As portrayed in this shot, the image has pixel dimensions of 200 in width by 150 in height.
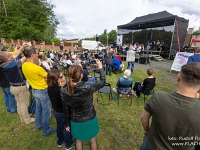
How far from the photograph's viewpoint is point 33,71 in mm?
2131

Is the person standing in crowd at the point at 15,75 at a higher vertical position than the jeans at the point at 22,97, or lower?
higher

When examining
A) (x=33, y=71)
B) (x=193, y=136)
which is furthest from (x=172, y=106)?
(x=33, y=71)

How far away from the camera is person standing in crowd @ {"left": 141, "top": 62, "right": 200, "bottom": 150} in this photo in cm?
90

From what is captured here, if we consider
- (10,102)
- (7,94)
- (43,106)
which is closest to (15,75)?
(43,106)

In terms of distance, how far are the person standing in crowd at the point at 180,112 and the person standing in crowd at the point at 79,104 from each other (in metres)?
0.81

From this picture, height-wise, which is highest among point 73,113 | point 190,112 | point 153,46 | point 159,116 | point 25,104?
point 153,46

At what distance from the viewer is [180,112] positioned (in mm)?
912

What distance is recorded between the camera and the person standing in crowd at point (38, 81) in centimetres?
215

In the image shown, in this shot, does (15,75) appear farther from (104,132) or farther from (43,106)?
(104,132)

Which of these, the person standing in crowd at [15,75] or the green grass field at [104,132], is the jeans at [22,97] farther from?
the green grass field at [104,132]

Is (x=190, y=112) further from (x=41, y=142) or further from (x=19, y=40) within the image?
(x=19, y=40)

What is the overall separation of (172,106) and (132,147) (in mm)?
1965

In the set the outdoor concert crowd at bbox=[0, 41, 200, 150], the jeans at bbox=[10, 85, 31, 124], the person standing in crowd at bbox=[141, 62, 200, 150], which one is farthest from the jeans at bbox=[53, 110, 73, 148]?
the person standing in crowd at bbox=[141, 62, 200, 150]

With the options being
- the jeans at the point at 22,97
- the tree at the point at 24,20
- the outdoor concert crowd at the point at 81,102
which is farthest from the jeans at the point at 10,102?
the tree at the point at 24,20
